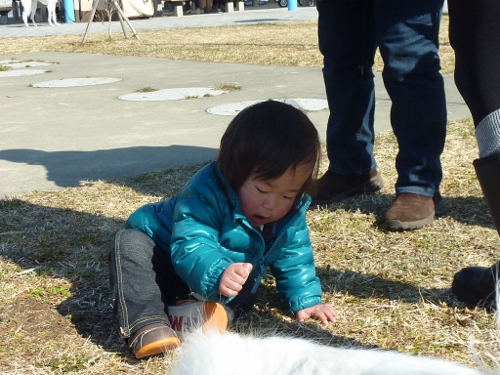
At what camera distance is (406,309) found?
2443 mm

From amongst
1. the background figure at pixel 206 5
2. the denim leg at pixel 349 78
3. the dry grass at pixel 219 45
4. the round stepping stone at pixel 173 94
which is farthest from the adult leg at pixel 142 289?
the background figure at pixel 206 5

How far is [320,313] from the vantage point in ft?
7.88

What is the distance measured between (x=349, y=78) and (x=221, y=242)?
143 cm

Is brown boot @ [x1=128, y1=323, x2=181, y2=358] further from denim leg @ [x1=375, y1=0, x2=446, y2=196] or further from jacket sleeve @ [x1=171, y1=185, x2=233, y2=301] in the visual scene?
denim leg @ [x1=375, y1=0, x2=446, y2=196]

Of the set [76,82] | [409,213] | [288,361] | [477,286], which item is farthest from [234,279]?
[76,82]

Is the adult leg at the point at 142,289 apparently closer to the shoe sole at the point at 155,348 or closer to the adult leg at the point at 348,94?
the shoe sole at the point at 155,348

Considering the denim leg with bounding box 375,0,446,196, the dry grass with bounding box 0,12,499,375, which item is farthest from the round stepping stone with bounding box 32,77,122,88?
the denim leg with bounding box 375,0,446,196

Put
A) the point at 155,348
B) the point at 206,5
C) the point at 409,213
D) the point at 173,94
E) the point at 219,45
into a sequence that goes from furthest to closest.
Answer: the point at 206,5 < the point at 219,45 < the point at 173,94 < the point at 409,213 < the point at 155,348

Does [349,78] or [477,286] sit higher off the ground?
[349,78]

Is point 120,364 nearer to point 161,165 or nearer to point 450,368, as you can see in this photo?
point 450,368

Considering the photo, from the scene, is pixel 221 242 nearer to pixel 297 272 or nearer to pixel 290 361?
pixel 297 272

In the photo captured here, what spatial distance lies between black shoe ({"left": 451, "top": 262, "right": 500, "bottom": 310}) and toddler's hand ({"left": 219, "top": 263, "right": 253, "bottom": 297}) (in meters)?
0.74

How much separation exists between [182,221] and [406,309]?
2.45 feet

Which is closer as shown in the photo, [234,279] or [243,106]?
[234,279]
